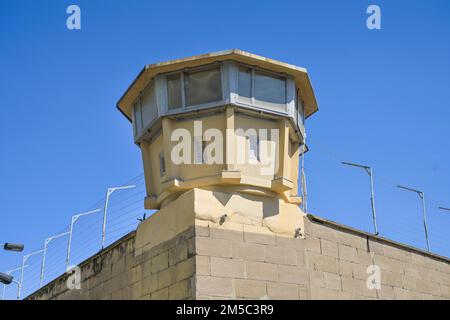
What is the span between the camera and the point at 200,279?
857 centimetres

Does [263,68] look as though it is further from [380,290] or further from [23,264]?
[23,264]

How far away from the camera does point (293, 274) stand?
9.31 metres

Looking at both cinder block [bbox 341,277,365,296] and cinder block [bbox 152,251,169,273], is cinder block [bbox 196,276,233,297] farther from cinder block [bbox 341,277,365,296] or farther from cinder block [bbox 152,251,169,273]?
cinder block [bbox 341,277,365,296]

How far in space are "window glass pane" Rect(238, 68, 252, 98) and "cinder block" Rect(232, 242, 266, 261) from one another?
7.43 ft

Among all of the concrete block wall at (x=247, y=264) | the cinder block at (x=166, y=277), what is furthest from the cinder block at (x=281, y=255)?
the cinder block at (x=166, y=277)

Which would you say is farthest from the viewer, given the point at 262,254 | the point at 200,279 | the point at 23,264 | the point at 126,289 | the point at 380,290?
the point at 23,264

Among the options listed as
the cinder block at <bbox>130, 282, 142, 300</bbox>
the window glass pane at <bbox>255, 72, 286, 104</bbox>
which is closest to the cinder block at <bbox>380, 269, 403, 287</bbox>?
the window glass pane at <bbox>255, 72, 286, 104</bbox>

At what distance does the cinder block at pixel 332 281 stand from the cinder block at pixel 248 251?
1.40 meters

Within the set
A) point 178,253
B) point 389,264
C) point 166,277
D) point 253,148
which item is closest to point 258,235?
point 178,253

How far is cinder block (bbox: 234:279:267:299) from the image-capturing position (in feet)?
28.7

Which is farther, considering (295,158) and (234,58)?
(295,158)

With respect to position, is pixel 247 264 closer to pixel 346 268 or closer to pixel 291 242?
pixel 291 242

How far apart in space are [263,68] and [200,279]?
3.40m
